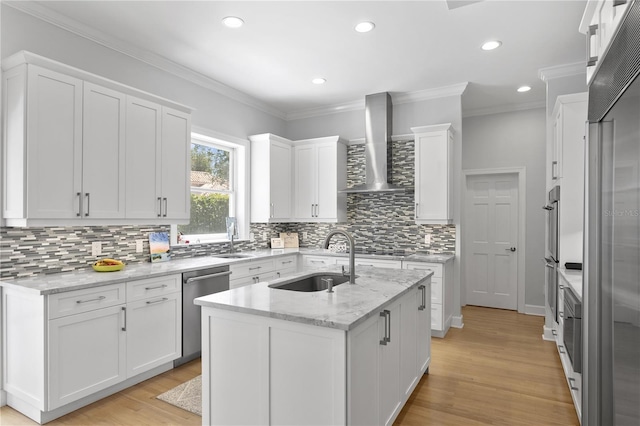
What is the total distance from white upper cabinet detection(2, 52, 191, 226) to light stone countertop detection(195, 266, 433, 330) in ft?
4.83

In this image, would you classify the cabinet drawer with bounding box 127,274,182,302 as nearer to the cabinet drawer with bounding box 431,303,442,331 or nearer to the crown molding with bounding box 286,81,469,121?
the cabinet drawer with bounding box 431,303,442,331

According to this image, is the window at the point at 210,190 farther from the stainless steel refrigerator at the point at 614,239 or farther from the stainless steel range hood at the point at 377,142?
the stainless steel refrigerator at the point at 614,239

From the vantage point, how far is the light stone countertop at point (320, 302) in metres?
1.81

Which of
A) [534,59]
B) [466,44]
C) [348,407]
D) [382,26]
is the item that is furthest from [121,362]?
[534,59]

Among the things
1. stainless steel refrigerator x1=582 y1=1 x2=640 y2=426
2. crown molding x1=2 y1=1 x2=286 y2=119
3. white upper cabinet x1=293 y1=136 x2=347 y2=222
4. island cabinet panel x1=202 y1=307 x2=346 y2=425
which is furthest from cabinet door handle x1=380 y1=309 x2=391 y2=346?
crown molding x1=2 y1=1 x2=286 y2=119

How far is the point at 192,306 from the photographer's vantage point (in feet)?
11.5

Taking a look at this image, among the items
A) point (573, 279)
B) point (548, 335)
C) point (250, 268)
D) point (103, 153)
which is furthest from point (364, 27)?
point (548, 335)

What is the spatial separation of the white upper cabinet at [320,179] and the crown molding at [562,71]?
2594 mm

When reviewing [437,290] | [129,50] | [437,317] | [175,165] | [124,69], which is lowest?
[437,317]

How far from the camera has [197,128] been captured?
4.31 metres

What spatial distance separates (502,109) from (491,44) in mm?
2246

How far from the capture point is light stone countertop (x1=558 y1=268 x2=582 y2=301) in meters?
A: 2.36

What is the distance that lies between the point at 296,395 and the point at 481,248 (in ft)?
15.7

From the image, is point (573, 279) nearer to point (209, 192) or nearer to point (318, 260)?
point (318, 260)
